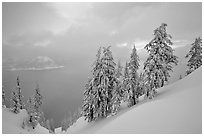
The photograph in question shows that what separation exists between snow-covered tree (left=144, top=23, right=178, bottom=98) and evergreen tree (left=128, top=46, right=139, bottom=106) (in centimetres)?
415

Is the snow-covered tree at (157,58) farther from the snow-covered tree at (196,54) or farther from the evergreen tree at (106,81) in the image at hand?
the snow-covered tree at (196,54)

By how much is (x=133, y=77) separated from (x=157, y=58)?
6516mm

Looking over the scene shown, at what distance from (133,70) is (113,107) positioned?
7529 millimetres

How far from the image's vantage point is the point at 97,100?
20.0 metres

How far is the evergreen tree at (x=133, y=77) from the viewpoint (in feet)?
71.6

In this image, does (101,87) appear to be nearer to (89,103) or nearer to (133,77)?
(89,103)

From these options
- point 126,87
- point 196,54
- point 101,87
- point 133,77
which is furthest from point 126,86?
point 196,54

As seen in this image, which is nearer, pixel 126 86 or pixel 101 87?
pixel 101 87

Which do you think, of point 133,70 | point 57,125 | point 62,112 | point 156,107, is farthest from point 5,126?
point 62,112

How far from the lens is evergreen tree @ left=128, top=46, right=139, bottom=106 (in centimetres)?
2182

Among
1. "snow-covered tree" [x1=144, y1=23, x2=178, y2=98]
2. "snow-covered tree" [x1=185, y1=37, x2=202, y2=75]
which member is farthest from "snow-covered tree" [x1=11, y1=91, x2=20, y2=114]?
"snow-covered tree" [x1=185, y1=37, x2=202, y2=75]

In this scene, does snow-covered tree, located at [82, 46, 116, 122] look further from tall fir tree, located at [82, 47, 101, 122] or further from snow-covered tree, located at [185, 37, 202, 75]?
snow-covered tree, located at [185, 37, 202, 75]

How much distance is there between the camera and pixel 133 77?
22.4 m

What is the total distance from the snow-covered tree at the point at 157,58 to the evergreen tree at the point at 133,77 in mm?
4152
